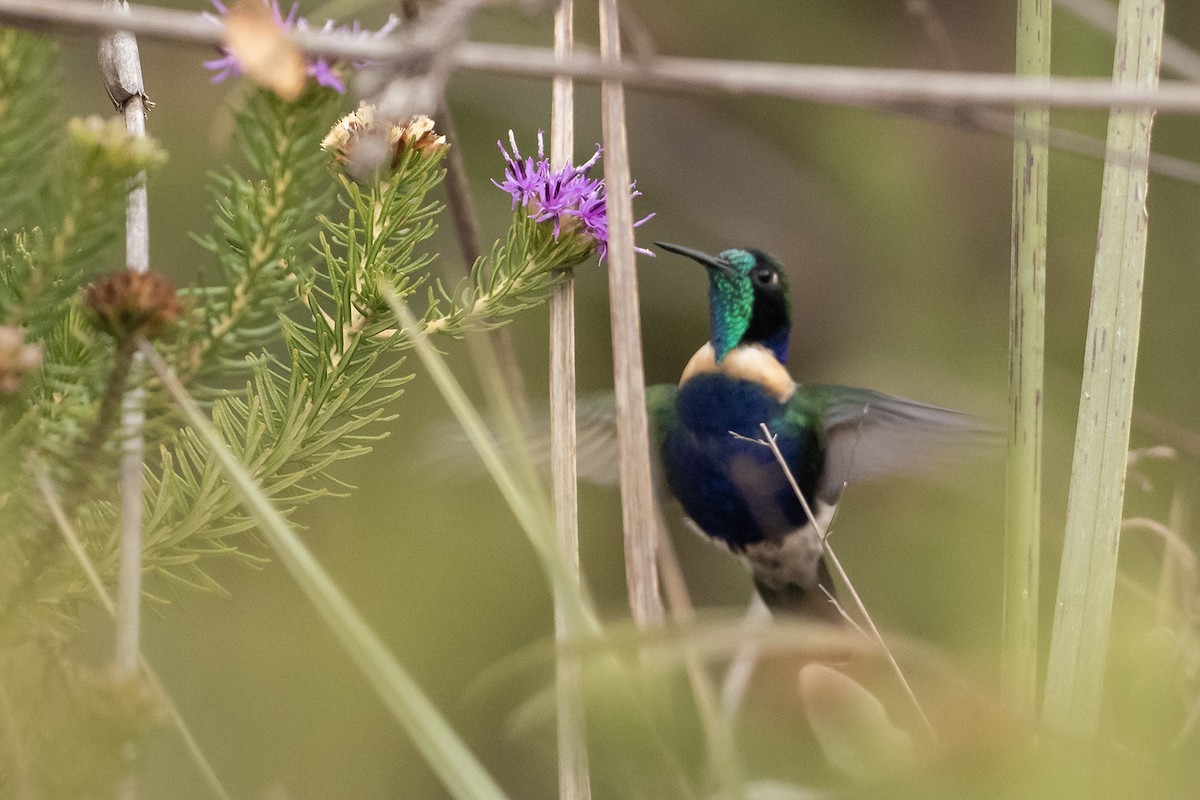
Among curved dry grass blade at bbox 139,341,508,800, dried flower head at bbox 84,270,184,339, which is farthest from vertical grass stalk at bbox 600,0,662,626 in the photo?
dried flower head at bbox 84,270,184,339

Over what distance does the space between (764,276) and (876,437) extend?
0.27 m

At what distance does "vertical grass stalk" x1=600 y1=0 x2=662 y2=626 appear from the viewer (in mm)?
743

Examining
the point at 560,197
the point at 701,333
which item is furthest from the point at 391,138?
the point at 701,333

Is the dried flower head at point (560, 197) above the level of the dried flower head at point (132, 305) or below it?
above

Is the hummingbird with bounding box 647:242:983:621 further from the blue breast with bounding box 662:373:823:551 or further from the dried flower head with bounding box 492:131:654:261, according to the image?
the dried flower head with bounding box 492:131:654:261

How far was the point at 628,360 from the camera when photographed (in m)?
0.78

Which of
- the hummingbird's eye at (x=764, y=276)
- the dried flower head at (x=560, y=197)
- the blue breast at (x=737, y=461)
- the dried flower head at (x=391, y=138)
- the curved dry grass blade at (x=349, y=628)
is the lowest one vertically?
the blue breast at (x=737, y=461)

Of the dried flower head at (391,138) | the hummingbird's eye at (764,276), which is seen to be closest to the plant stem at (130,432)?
the dried flower head at (391,138)

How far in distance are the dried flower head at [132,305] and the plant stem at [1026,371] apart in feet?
1.92

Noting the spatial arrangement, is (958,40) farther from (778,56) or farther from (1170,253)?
(1170,253)

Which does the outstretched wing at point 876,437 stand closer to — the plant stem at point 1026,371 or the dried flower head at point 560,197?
the plant stem at point 1026,371

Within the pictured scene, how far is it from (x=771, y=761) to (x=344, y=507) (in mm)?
1988

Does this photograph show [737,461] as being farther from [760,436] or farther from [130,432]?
[130,432]

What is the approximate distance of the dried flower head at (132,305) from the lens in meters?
0.47
